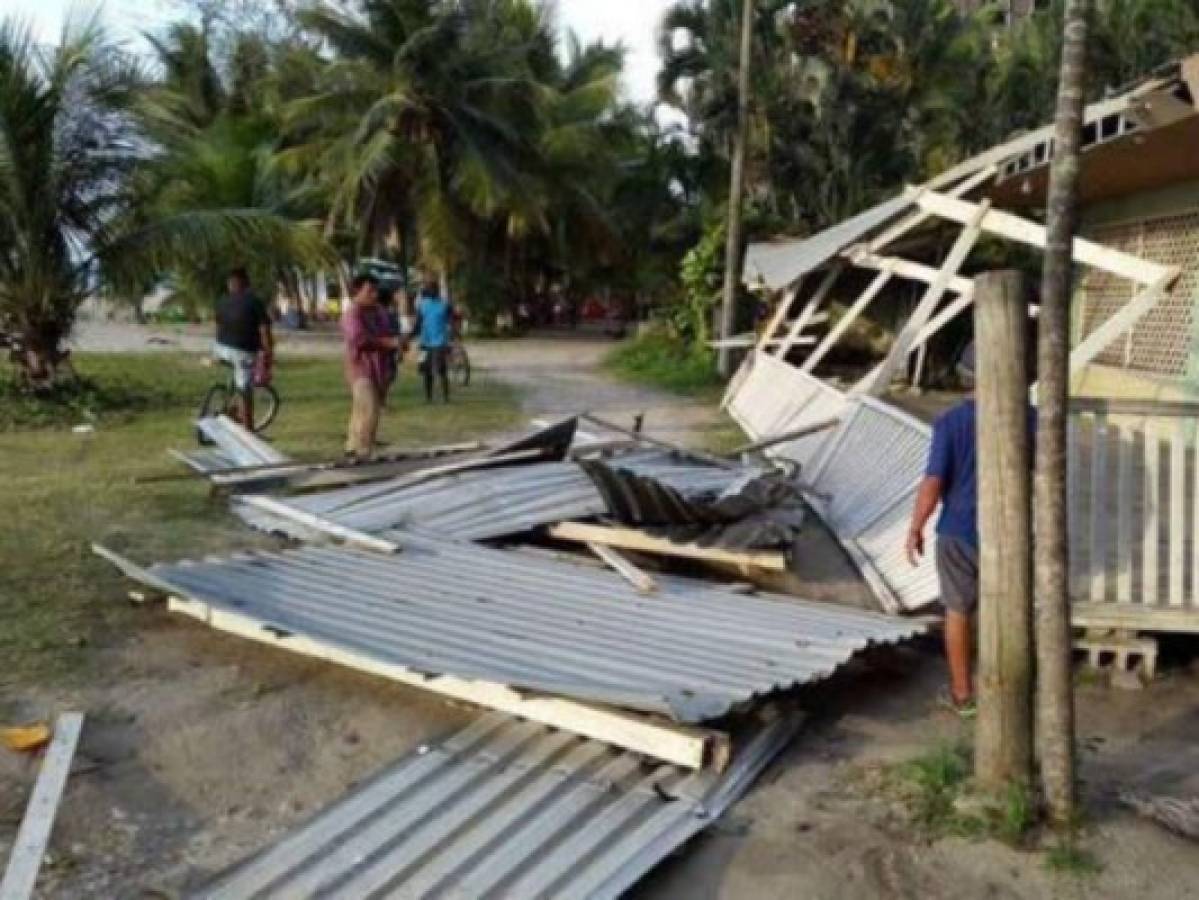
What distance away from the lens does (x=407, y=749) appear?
4555mm

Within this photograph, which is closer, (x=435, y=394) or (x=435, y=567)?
(x=435, y=567)

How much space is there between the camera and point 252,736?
4.71m

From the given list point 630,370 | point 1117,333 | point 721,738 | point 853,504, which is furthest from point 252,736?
point 630,370

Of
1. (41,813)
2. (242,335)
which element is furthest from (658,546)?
(242,335)

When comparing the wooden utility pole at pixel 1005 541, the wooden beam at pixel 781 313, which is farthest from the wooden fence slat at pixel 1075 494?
the wooden beam at pixel 781 313

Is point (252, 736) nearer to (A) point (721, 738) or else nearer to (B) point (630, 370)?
(A) point (721, 738)

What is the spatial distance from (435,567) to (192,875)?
2998 mm

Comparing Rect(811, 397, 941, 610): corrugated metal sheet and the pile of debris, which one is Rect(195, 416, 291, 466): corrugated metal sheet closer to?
the pile of debris

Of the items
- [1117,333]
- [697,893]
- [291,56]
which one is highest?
[291,56]

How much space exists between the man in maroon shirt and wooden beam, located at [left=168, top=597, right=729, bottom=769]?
17.4 ft

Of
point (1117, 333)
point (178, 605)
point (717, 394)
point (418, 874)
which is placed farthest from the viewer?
point (717, 394)

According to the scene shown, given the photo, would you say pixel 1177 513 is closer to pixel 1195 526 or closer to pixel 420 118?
pixel 1195 526

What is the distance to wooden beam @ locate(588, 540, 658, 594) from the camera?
6160 mm

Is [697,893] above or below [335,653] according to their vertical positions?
below
